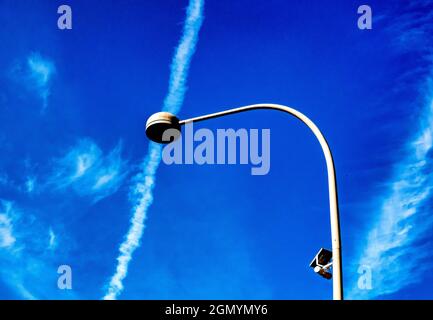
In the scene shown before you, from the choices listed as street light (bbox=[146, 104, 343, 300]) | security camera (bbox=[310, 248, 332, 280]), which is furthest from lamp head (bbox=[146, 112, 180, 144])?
security camera (bbox=[310, 248, 332, 280])

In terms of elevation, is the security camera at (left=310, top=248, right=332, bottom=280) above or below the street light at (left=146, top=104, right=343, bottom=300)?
below

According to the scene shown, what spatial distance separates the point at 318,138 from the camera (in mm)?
5965

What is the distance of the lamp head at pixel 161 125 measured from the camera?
7266 mm

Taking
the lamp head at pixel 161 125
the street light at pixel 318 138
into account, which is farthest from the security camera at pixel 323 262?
the lamp head at pixel 161 125

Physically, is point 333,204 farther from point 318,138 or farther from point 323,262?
point 318,138

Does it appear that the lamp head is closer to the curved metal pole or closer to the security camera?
the curved metal pole

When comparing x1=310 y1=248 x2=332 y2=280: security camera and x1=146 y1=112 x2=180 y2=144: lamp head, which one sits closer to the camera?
x1=310 y1=248 x2=332 y2=280: security camera

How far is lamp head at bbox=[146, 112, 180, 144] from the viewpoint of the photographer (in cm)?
727

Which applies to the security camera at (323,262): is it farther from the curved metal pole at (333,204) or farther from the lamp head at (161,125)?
the lamp head at (161,125)
